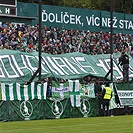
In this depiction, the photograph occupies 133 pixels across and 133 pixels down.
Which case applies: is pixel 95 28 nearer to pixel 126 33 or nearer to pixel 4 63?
pixel 126 33

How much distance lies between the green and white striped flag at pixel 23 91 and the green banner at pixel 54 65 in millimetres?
4661

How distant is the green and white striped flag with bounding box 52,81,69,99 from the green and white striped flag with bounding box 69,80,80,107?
24 cm

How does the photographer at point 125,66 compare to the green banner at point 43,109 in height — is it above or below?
above

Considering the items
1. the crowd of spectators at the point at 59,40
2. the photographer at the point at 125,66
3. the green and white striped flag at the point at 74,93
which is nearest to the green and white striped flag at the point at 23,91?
the green and white striped flag at the point at 74,93

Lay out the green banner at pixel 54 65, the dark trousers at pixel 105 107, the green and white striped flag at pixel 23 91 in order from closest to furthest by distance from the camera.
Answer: the green and white striped flag at pixel 23 91 < the dark trousers at pixel 105 107 < the green banner at pixel 54 65

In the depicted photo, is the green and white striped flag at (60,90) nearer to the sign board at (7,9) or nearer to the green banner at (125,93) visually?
the green banner at (125,93)

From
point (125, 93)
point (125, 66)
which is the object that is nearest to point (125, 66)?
point (125, 66)

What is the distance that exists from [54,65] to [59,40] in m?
3.11

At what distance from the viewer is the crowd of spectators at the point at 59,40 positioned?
32.4 m

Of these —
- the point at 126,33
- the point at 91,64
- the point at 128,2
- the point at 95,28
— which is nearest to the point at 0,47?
the point at 91,64

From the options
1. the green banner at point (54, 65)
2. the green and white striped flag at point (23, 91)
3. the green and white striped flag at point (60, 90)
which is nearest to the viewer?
the green and white striped flag at point (23, 91)

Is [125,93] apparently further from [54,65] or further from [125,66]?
[54,65]

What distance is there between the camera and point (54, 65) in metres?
32.5

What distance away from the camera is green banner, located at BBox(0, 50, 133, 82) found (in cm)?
2998
